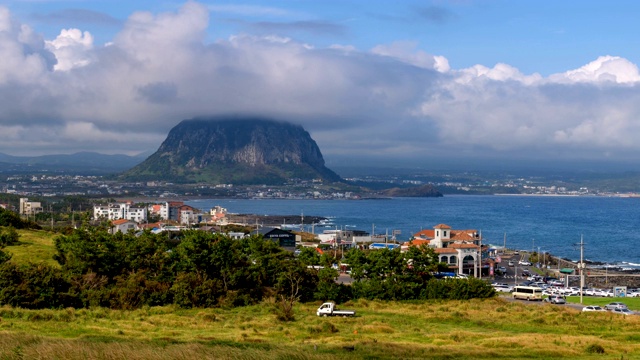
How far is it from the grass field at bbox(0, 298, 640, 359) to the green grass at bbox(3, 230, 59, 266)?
13.4 m

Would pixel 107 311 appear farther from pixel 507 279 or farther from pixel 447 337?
pixel 507 279

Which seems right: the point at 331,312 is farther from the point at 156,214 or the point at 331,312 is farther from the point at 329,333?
the point at 156,214

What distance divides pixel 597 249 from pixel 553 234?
963 inches

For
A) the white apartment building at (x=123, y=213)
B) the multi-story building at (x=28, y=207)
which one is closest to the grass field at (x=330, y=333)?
the multi-story building at (x=28, y=207)

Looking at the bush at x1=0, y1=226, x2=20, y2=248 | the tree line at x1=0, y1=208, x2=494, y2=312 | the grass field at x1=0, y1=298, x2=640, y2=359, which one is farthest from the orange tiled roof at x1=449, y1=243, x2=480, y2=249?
the bush at x1=0, y1=226, x2=20, y2=248

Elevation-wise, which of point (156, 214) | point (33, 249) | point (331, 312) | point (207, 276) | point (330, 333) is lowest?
point (156, 214)

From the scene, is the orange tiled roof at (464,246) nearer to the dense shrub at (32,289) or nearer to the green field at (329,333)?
the green field at (329,333)

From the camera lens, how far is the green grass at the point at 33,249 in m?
42.4

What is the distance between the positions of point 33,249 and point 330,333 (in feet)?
96.1

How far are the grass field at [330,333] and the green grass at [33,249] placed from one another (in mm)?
13414

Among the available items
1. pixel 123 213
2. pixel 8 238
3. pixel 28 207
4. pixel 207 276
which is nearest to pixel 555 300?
pixel 207 276

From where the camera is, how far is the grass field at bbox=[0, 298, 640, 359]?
13711mm

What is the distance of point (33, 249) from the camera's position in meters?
46.1

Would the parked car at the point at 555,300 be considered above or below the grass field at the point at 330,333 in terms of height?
below
